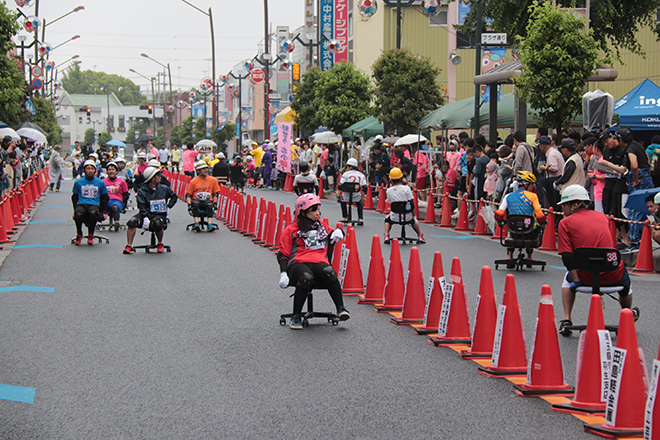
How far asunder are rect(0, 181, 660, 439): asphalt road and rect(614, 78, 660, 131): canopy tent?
10892 mm

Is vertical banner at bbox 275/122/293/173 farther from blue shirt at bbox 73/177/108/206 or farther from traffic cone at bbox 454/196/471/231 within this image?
blue shirt at bbox 73/177/108/206

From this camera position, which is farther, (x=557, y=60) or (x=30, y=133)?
(x=30, y=133)

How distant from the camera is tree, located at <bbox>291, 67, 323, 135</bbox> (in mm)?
44344

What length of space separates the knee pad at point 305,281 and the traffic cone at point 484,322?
1.81 metres

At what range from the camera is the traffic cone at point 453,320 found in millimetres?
7594

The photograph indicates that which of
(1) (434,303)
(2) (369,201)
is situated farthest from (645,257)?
(2) (369,201)

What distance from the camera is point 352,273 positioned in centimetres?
1077

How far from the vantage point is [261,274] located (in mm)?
12422

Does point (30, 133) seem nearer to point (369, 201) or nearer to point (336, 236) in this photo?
point (369, 201)

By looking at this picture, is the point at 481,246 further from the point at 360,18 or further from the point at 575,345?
the point at 360,18

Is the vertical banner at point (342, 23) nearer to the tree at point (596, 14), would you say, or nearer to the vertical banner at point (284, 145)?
the vertical banner at point (284, 145)

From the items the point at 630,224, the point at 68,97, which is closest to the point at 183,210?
the point at 630,224

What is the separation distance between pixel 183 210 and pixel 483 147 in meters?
11.0

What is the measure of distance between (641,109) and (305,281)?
16.2m
